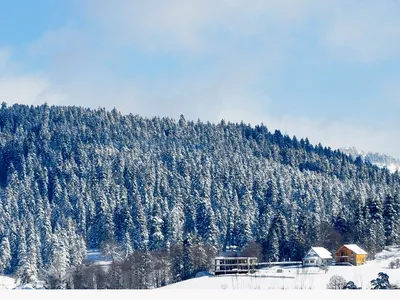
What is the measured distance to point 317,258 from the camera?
95625mm

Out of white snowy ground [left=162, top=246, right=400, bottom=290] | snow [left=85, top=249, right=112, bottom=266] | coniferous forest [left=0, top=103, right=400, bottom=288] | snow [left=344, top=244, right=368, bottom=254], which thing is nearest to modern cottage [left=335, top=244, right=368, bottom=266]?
snow [left=344, top=244, right=368, bottom=254]

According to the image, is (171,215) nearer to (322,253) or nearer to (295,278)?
(322,253)

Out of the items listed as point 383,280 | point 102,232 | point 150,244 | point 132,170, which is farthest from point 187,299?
point 132,170

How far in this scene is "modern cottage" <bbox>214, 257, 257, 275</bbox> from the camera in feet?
315

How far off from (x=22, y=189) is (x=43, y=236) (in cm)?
4066

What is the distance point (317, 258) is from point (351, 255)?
176 inches

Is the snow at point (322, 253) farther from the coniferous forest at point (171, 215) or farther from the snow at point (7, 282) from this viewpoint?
the snow at point (7, 282)

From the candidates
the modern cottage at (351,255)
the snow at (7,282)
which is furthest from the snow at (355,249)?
the snow at (7,282)

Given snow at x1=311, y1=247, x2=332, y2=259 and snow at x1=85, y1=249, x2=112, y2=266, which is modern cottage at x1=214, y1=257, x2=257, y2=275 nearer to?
snow at x1=311, y1=247, x2=332, y2=259

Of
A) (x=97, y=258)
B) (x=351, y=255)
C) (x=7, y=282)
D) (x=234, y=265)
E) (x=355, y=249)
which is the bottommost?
(x=7, y=282)

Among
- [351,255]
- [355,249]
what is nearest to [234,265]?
[351,255]

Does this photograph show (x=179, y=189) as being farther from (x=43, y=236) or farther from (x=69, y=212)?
(x=43, y=236)

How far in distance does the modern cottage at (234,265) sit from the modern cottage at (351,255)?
11782mm

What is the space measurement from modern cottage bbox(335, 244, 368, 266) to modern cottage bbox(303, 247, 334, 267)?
5.11 feet
